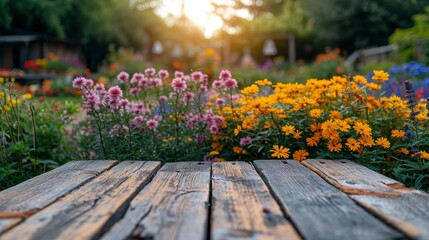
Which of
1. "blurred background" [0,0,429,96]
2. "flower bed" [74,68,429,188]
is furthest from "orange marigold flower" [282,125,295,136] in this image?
"blurred background" [0,0,429,96]

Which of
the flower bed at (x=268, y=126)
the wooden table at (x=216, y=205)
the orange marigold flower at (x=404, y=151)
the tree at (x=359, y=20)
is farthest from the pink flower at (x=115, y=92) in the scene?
the tree at (x=359, y=20)

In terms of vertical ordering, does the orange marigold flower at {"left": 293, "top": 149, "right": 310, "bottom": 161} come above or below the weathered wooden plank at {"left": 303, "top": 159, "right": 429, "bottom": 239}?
above

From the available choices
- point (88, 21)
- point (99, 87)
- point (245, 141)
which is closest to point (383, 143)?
point (245, 141)

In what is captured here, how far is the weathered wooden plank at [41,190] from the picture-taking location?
1.67m

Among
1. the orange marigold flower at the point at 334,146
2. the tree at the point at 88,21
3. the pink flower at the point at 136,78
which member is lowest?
the orange marigold flower at the point at 334,146

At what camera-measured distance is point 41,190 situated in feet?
6.77

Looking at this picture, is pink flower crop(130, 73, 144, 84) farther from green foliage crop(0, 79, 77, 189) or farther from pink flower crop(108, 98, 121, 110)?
green foliage crop(0, 79, 77, 189)

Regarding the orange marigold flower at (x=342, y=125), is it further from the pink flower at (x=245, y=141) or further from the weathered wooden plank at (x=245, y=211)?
the weathered wooden plank at (x=245, y=211)

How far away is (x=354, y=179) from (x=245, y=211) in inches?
29.4

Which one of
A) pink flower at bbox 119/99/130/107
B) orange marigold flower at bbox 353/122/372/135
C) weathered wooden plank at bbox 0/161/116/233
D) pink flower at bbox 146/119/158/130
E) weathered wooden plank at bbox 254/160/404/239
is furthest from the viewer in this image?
pink flower at bbox 146/119/158/130

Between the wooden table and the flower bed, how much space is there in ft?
2.28

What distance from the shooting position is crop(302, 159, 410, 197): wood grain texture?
6.40 ft

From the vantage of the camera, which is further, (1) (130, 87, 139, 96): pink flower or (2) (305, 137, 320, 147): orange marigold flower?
(1) (130, 87, 139, 96): pink flower

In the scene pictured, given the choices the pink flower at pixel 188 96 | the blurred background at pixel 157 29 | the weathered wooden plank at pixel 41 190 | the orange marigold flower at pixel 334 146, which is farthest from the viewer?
the blurred background at pixel 157 29
